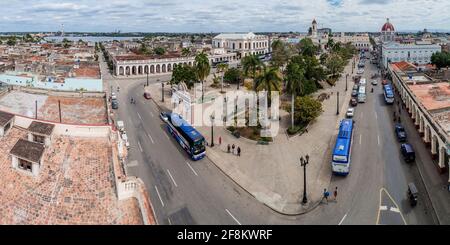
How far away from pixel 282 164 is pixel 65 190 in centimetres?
1994

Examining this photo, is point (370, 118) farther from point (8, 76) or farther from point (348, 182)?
point (8, 76)

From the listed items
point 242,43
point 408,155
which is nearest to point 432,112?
point 408,155

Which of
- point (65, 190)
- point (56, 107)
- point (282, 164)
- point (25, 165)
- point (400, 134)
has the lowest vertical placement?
point (282, 164)

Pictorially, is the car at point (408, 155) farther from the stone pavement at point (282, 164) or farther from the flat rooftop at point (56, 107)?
the flat rooftop at point (56, 107)

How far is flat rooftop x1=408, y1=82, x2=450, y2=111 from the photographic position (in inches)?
1526

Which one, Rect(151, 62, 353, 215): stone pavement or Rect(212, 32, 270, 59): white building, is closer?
Rect(151, 62, 353, 215): stone pavement

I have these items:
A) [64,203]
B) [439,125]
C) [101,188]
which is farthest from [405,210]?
[64,203]

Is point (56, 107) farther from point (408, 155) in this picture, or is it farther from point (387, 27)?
point (387, 27)

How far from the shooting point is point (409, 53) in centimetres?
10338

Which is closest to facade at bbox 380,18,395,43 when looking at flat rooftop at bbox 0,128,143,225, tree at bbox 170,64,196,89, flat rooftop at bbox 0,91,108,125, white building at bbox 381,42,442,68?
white building at bbox 381,42,442,68

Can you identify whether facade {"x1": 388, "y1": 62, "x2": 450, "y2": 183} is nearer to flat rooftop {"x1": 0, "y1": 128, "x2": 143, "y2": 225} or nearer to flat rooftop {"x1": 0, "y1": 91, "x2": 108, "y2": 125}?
flat rooftop {"x1": 0, "y1": 128, "x2": 143, "y2": 225}

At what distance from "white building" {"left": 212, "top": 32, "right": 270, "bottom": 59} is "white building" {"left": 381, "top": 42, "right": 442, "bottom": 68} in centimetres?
5183

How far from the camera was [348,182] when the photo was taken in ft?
95.8
